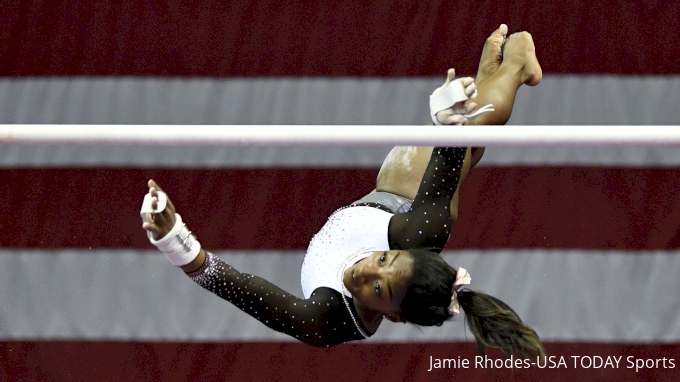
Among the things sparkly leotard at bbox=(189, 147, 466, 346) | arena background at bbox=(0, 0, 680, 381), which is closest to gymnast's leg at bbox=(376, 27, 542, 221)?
sparkly leotard at bbox=(189, 147, 466, 346)

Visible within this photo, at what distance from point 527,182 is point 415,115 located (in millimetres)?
340

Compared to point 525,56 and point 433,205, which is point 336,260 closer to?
point 433,205

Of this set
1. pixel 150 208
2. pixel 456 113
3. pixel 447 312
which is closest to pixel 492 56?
pixel 456 113

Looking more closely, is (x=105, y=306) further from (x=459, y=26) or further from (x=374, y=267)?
(x=459, y=26)

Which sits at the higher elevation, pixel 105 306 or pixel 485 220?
pixel 485 220

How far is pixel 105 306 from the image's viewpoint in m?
2.19

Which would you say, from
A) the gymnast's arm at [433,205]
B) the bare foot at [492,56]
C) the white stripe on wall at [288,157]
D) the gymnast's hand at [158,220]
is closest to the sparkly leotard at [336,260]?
the gymnast's arm at [433,205]

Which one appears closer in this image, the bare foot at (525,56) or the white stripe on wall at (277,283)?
the bare foot at (525,56)

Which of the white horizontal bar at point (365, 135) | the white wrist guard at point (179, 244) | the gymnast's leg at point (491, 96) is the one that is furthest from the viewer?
the gymnast's leg at point (491, 96)

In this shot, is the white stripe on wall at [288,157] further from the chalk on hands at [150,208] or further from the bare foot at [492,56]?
the chalk on hands at [150,208]

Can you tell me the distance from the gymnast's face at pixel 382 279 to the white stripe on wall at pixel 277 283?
0.68 meters

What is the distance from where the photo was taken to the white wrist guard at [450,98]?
1325 millimetres

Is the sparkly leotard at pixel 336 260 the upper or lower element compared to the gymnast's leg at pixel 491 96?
lower

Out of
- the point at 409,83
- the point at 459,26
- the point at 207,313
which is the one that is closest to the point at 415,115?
the point at 409,83
